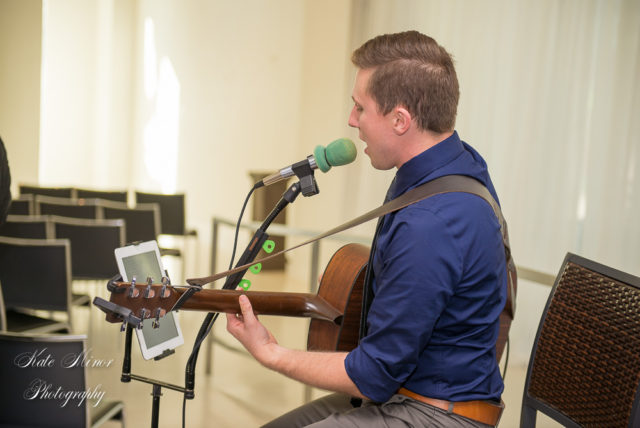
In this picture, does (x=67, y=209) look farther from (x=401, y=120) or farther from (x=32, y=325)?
(x=401, y=120)

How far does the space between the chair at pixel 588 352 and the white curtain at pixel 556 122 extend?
244 cm

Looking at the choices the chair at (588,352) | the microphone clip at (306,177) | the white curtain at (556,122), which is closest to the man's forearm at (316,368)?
the microphone clip at (306,177)

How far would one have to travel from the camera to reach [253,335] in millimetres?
1472

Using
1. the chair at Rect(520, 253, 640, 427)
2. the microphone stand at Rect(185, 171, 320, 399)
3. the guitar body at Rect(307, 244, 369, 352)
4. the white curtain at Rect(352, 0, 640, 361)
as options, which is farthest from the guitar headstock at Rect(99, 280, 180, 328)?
the white curtain at Rect(352, 0, 640, 361)

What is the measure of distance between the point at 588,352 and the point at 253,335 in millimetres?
807

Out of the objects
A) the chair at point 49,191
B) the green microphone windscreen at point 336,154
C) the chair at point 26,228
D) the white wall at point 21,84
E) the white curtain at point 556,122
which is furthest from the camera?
the white wall at point 21,84

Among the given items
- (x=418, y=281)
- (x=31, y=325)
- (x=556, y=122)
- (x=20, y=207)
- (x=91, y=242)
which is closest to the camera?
(x=418, y=281)

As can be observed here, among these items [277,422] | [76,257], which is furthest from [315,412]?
[76,257]

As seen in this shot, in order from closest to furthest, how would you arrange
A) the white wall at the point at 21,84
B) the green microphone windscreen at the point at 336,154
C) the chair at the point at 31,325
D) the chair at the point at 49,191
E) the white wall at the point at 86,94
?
the green microphone windscreen at the point at 336,154 → the chair at the point at 31,325 → the chair at the point at 49,191 → the white wall at the point at 21,84 → the white wall at the point at 86,94

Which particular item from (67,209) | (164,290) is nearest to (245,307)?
(164,290)

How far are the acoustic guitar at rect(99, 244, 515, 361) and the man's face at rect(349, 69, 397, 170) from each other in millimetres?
432

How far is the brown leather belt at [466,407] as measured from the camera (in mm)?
1403

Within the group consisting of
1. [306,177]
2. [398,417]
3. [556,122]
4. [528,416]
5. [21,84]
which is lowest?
[528,416]

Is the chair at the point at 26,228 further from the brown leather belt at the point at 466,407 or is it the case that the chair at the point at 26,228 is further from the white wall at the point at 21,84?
the white wall at the point at 21,84
